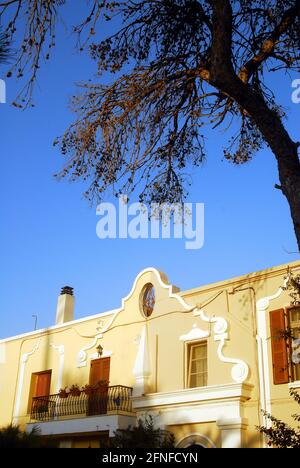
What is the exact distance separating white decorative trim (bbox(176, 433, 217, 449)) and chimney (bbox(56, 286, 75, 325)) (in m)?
8.33

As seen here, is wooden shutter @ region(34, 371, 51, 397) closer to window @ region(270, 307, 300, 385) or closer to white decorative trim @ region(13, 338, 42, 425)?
white decorative trim @ region(13, 338, 42, 425)

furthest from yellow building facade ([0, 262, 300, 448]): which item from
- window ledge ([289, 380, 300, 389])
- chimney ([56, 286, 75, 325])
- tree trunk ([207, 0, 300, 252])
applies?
tree trunk ([207, 0, 300, 252])

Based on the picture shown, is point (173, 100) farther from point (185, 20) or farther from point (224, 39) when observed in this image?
point (224, 39)

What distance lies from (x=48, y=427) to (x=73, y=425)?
127cm

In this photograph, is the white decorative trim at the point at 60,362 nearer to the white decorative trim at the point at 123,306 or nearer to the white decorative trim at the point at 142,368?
the white decorative trim at the point at 123,306

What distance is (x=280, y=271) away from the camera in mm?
14820

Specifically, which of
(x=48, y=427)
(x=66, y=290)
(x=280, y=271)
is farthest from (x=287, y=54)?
(x=66, y=290)

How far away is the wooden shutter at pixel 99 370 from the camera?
60.0 feet

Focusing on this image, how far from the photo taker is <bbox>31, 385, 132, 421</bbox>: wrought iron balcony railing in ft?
55.0

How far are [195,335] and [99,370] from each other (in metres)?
4.04

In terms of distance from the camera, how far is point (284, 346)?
14125 millimetres

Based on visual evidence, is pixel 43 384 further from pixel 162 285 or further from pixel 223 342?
pixel 223 342

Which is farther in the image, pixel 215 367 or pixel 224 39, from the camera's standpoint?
pixel 215 367

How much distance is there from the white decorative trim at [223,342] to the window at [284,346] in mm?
894
